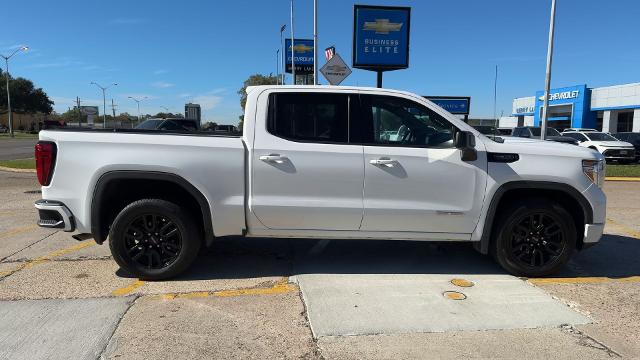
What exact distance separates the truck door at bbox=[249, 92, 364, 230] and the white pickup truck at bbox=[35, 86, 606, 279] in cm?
1

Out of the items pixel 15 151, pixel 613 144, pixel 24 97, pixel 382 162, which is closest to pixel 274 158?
pixel 382 162

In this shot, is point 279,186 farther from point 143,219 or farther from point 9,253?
point 9,253

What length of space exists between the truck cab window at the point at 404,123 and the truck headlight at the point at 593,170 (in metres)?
1.36

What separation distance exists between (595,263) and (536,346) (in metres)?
2.66

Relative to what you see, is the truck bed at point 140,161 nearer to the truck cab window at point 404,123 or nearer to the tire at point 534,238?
the truck cab window at point 404,123

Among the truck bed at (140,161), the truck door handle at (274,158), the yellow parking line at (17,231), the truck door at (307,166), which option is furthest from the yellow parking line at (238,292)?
the yellow parking line at (17,231)

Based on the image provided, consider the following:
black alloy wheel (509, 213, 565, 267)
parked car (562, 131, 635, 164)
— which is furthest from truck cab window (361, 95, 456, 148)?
parked car (562, 131, 635, 164)

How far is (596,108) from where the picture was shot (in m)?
46.6

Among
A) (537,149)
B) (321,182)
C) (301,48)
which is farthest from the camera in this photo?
(301,48)

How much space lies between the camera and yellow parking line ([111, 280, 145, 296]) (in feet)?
14.7

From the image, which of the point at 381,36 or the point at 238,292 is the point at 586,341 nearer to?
the point at 238,292

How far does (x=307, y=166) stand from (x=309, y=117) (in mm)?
514

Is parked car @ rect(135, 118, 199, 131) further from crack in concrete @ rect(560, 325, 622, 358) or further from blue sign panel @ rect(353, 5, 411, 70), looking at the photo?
crack in concrete @ rect(560, 325, 622, 358)

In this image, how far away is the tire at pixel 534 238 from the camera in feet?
A: 15.9
